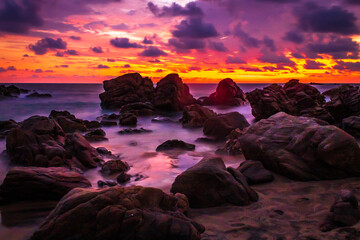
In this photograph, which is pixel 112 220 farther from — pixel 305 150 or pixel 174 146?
pixel 174 146

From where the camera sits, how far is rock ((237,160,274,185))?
26.8ft

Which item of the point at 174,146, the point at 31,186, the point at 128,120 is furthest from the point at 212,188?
the point at 128,120

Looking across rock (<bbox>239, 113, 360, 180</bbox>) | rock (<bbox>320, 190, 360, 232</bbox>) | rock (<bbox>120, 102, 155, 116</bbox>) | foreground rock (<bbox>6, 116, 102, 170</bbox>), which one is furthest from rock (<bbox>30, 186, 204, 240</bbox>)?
rock (<bbox>120, 102, 155, 116</bbox>)

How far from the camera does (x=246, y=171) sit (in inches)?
340

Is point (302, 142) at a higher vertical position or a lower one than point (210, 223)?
higher

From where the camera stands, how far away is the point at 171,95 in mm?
43875

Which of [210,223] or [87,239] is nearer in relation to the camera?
[87,239]

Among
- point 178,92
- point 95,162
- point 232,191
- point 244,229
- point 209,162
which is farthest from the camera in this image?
point 178,92

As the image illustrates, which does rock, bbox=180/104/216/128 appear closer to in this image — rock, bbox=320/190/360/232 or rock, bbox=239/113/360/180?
rock, bbox=239/113/360/180

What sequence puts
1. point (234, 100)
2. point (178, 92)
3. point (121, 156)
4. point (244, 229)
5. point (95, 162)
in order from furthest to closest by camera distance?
point (234, 100) → point (178, 92) → point (121, 156) → point (95, 162) → point (244, 229)

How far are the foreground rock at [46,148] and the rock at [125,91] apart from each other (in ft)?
110

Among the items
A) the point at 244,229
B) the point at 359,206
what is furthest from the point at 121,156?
the point at 359,206

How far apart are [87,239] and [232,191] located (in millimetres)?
3462

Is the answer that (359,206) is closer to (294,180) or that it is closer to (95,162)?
(294,180)
